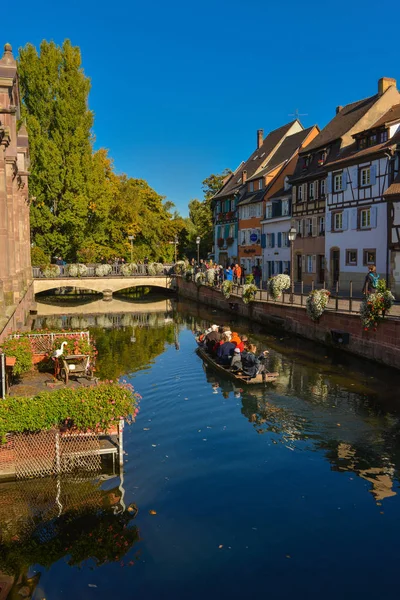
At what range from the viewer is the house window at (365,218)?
112 feet

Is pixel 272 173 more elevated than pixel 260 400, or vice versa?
pixel 272 173

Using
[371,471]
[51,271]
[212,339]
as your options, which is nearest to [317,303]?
[212,339]

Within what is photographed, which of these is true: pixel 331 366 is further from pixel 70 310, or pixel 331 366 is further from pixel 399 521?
pixel 70 310

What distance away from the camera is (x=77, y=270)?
52562 mm

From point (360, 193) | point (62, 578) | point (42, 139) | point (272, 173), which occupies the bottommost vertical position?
point (62, 578)

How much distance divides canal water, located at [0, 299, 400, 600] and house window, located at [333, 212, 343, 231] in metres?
21.7

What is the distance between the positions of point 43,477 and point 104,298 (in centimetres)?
4458

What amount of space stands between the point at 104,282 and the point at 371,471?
45.0m

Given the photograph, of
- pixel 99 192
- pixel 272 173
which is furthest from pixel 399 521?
pixel 99 192

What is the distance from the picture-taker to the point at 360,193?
3491 centimetres

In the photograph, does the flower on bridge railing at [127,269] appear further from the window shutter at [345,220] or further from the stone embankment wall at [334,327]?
the window shutter at [345,220]

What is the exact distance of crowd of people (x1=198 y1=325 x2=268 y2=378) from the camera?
1834 cm

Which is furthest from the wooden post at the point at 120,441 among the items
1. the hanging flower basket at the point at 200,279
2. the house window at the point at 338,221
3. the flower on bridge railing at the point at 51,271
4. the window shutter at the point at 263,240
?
the flower on bridge railing at the point at 51,271

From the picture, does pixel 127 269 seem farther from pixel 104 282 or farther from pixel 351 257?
pixel 351 257
